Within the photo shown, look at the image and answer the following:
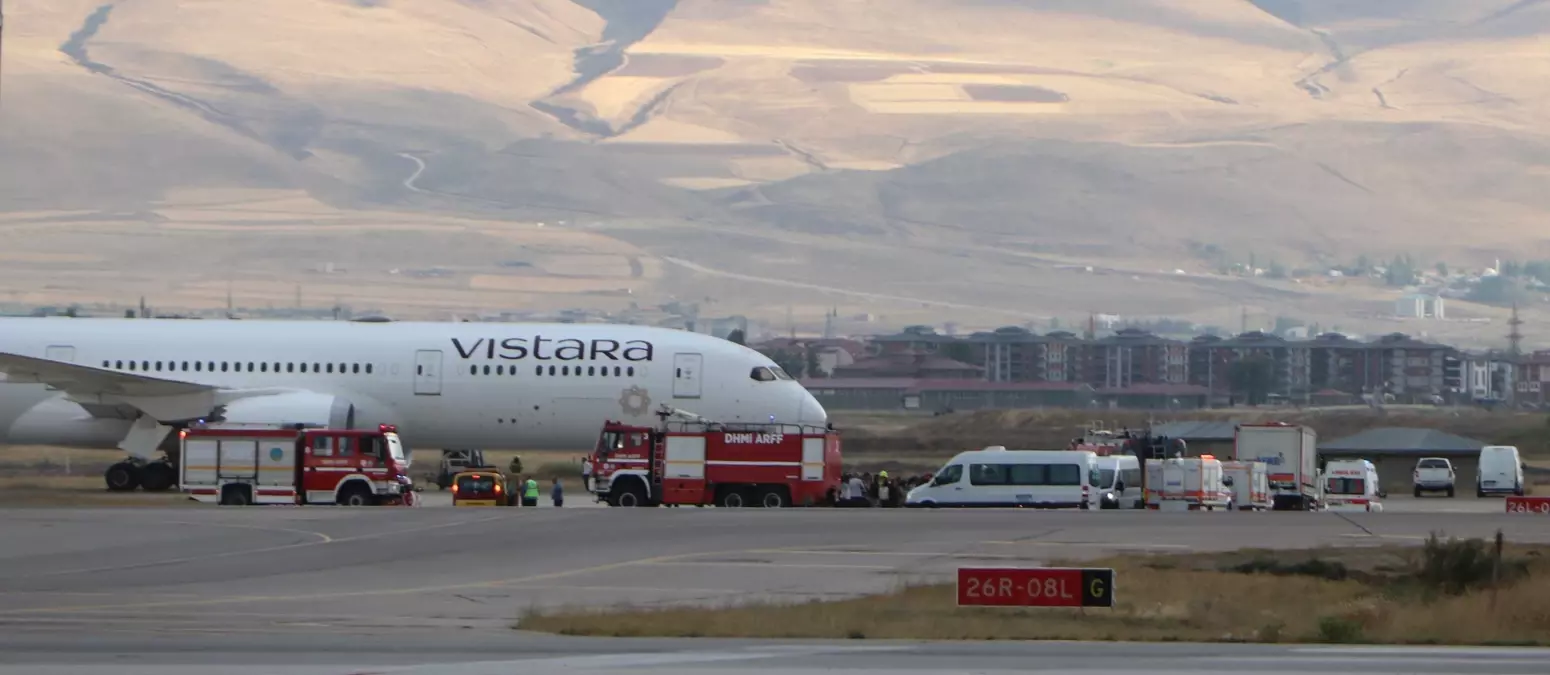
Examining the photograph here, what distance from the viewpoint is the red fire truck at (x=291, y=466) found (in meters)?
44.9

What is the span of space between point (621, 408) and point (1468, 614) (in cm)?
2772

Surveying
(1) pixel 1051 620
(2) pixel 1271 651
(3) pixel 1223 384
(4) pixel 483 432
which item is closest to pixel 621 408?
(4) pixel 483 432

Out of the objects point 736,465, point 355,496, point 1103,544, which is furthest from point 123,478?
point 1103,544

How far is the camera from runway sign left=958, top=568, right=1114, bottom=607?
24.5 m

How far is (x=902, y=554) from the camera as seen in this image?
32031 millimetres

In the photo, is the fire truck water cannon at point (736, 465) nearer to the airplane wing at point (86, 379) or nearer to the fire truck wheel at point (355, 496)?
the fire truck wheel at point (355, 496)

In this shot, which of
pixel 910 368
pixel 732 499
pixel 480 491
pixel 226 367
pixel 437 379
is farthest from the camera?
pixel 910 368

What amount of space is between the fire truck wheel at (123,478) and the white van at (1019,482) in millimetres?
19023

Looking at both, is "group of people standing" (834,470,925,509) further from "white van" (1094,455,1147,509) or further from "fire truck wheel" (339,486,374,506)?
"fire truck wheel" (339,486,374,506)

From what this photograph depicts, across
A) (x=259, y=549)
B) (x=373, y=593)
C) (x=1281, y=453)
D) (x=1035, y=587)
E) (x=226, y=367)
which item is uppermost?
(x=226, y=367)

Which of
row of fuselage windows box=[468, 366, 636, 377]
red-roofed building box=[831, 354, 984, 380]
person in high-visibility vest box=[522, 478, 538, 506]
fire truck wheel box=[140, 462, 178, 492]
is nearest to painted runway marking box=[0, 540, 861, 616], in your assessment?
person in high-visibility vest box=[522, 478, 538, 506]

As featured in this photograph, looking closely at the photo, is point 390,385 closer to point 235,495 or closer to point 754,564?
point 235,495

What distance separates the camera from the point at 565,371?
50.4m

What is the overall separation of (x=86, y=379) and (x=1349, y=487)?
33.7 meters
